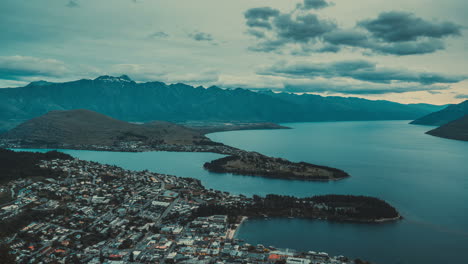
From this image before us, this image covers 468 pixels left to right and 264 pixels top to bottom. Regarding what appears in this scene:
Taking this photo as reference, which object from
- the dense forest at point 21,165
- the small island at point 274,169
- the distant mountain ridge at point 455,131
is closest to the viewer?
the dense forest at point 21,165

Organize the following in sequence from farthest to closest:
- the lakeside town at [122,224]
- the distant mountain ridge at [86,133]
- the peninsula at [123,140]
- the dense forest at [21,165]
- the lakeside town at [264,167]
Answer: the distant mountain ridge at [86,133] < the peninsula at [123,140] < the lakeside town at [264,167] < the dense forest at [21,165] < the lakeside town at [122,224]

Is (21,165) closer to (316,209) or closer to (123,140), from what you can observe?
(316,209)

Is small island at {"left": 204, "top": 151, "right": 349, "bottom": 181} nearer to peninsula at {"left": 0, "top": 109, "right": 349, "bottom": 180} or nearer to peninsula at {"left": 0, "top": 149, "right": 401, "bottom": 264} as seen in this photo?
peninsula at {"left": 0, "top": 109, "right": 349, "bottom": 180}

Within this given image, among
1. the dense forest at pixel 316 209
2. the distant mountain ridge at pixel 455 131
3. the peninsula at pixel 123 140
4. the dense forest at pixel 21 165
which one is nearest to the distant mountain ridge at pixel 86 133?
the peninsula at pixel 123 140

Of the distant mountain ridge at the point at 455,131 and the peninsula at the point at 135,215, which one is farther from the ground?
the distant mountain ridge at the point at 455,131

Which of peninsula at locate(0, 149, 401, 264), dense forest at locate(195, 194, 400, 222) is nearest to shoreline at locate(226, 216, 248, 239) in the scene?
peninsula at locate(0, 149, 401, 264)

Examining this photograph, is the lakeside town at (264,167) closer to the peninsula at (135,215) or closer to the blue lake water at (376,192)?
the blue lake water at (376,192)

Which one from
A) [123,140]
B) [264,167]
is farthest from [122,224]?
[123,140]
